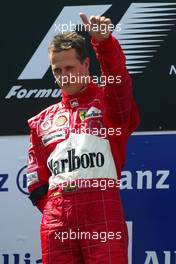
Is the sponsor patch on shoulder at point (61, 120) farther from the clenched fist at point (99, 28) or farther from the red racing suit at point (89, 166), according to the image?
Result: the clenched fist at point (99, 28)

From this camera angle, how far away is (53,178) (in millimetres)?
2041

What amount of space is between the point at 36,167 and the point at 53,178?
0.41 ft

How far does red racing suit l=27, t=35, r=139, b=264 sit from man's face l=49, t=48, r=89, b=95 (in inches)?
1.5

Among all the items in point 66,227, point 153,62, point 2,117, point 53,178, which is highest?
point 153,62

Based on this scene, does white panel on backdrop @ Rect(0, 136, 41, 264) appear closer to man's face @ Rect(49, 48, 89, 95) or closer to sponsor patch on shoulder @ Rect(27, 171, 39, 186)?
sponsor patch on shoulder @ Rect(27, 171, 39, 186)

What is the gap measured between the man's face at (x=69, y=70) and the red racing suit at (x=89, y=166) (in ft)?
0.12

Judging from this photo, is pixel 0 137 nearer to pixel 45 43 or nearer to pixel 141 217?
pixel 45 43

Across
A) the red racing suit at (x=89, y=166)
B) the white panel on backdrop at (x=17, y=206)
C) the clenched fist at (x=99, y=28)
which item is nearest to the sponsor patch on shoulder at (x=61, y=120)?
the red racing suit at (x=89, y=166)

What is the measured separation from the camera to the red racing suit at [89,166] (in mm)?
1902

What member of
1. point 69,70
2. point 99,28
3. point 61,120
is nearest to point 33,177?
point 61,120

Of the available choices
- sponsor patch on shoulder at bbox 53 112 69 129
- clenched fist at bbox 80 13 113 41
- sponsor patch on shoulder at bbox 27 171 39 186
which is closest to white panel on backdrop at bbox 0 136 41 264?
sponsor patch on shoulder at bbox 27 171 39 186

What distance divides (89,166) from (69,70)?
35cm

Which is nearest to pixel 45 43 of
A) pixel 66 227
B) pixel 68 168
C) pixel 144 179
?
pixel 144 179

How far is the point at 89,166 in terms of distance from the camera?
6.48ft
